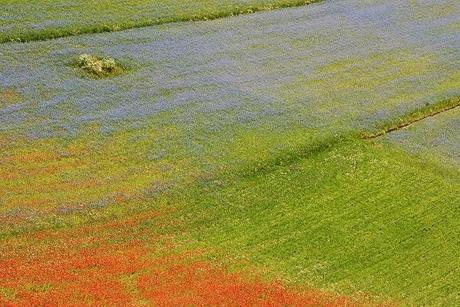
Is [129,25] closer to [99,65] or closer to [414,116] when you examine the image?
[99,65]

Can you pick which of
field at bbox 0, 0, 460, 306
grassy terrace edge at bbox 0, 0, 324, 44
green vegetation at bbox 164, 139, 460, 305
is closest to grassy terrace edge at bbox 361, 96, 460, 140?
field at bbox 0, 0, 460, 306

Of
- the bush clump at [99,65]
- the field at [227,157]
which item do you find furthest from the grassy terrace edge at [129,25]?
the bush clump at [99,65]

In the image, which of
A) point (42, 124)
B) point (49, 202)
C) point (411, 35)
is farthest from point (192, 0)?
point (49, 202)

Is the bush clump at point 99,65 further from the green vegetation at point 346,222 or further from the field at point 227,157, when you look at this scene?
the green vegetation at point 346,222

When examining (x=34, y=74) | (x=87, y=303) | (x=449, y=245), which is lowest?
(x=449, y=245)

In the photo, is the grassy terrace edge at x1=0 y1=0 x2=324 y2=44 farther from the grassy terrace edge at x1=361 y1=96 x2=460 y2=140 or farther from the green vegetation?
the green vegetation

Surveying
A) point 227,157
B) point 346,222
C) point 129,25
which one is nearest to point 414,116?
point 227,157

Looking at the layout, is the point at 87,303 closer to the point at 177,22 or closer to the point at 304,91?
the point at 304,91
